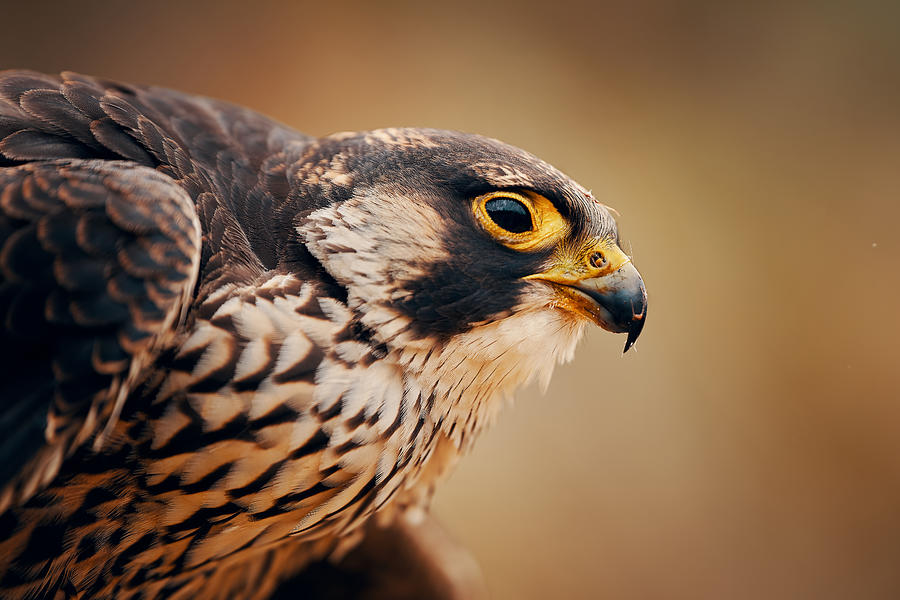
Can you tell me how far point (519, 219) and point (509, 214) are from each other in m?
0.02

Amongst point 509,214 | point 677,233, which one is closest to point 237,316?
point 509,214

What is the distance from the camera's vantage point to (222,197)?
4.89 ft

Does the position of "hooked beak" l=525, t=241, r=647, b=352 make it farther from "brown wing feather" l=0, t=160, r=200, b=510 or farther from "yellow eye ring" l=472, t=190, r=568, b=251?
"brown wing feather" l=0, t=160, r=200, b=510

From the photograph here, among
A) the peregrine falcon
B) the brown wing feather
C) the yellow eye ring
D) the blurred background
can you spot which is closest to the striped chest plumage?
the peregrine falcon

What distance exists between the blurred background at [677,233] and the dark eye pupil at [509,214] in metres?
2.49

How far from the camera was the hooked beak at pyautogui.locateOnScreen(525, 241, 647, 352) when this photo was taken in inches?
59.1

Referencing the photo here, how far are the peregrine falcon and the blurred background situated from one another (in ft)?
7.68

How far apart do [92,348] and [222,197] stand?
45 centimetres

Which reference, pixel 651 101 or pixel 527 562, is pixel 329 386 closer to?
pixel 527 562

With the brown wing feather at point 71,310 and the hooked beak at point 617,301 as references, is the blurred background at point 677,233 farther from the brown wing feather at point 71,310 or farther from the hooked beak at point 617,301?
the brown wing feather at point 71,310

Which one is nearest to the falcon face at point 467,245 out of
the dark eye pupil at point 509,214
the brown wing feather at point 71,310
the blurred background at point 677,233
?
the dark eye pupil at point 509,214

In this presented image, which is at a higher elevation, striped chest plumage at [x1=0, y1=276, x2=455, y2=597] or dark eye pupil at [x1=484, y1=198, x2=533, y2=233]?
dark eye pupil at [x1=484, y1=198, x2=533, y2=233]

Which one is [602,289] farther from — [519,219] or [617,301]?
[519,219]

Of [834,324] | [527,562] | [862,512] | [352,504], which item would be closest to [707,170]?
[834,324]
